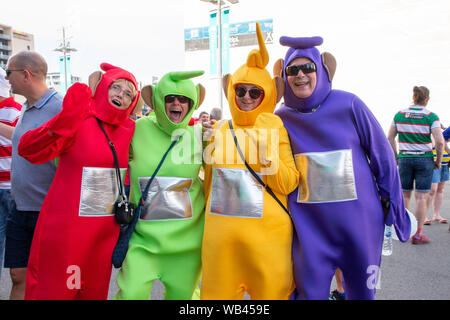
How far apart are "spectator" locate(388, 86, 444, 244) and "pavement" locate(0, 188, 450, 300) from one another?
323 mm

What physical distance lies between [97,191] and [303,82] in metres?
1.52

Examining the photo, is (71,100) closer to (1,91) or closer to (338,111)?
(1,91)

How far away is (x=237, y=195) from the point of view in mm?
2117

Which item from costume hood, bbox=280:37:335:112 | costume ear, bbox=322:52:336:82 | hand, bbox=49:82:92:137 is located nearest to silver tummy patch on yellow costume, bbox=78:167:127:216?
hand, bbox=49:82:92:137

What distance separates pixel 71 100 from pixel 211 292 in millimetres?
1463

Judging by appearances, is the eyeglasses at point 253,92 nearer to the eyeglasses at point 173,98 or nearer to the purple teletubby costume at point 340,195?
the purple teletubby costume at point 340,195

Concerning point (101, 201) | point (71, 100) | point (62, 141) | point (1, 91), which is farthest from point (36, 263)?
point (1, 91)

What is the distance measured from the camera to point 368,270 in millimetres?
2152

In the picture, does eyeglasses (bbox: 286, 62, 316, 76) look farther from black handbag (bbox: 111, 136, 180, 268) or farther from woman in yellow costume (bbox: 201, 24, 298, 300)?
black handbag (bbox: 111, 136, 180, 268)

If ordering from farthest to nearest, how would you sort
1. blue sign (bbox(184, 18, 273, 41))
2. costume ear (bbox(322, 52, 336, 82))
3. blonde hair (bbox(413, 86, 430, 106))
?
1. blue sign (bbox(184, 18, 273, 41))
2. blonde hair (bbox(413, 86, 430, 106))
3. costume ear (bbox(322, 52, 336, 82))

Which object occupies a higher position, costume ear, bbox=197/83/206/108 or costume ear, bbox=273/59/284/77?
costume ear, bbox=273/59/284/77

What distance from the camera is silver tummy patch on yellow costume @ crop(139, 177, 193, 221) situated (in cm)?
222

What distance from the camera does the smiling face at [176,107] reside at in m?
2.33

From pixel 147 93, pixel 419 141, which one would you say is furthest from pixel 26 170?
pixel 419 141
